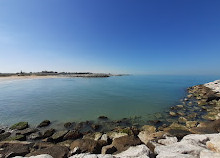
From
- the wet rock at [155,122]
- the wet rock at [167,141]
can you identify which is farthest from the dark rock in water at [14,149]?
the wet rock at [155,122]

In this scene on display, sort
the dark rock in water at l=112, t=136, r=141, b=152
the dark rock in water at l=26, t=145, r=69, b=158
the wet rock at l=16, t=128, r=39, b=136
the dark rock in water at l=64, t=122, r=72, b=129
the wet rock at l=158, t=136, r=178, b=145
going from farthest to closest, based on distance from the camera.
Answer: the dark rock in water at l=64, t=122, r=72, b=129 < the wet rock at l=16, t=128, r=39, b=136 < the dark rock in water at l=112, t=136, r=141, b=152 < the wet rock at l=158, t=136, r=178, b=145 < the dark rock in water at l=26, t=145, r=69, b=158

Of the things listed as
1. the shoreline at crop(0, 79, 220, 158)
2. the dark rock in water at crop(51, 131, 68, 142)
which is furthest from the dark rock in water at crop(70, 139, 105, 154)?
the dark rock in water at crop(51, 131, 68, 142)

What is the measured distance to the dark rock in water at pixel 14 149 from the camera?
3.72 m

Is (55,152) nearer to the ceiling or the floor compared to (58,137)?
nearer to the ceiling

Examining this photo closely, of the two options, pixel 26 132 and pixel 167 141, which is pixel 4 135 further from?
pixel 167 141

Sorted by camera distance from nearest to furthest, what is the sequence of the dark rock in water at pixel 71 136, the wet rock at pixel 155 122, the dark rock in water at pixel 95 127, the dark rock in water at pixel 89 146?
the dark rock in water at pixel 89 146 < the dark rock in water at pixel 71 136 < the dark rock in water at pixel 95 127 < the wet rock at pixel 155 122

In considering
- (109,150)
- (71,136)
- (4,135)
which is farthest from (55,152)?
(4,135)

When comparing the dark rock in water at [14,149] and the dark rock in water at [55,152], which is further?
the dark rock in water at [14,149]

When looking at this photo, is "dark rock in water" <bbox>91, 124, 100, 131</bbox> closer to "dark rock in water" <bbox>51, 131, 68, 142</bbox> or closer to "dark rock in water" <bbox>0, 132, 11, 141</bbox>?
"dark rock in water" <bbox>51, 131, 68, 142</bbox>

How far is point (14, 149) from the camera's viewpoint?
397 centimetres

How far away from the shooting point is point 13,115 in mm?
7934

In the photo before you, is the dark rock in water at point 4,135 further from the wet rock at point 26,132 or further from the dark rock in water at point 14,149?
the dark rock in water at point 14,149

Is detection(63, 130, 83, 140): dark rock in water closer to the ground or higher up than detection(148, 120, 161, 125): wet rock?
higher up

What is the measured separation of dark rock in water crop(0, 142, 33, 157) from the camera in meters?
3.72
